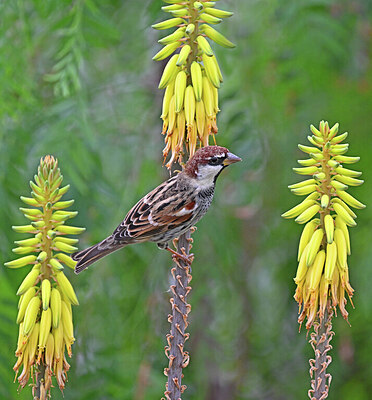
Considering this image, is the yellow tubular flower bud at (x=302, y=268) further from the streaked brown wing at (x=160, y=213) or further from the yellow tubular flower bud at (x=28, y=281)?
the streaked brown wing at (x=160, y=213)

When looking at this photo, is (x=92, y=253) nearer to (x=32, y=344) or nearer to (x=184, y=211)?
(x=184, y=211)

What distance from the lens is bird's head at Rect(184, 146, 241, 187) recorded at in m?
3.32

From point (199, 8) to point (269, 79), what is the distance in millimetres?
3707

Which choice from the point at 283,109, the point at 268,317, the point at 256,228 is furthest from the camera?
the point at 268,317

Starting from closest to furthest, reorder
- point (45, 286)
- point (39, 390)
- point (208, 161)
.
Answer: point (39, 390)
point (45, 286)
point (208, 161)

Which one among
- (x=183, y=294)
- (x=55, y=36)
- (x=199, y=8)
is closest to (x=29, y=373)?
(x=183, y=294)

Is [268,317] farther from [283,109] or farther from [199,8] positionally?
[199,8]

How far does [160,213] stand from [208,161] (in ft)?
1.98

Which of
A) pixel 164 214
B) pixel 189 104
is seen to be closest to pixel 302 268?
A: pixel 189 104

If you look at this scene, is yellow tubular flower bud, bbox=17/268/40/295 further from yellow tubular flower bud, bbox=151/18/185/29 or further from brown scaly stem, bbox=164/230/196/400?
yellow tubular flower bud, bbox=151/18/185/29

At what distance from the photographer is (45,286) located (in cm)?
255

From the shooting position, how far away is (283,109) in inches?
252

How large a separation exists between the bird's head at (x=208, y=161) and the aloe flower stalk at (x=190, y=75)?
0.12 m

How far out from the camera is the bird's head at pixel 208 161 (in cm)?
332
